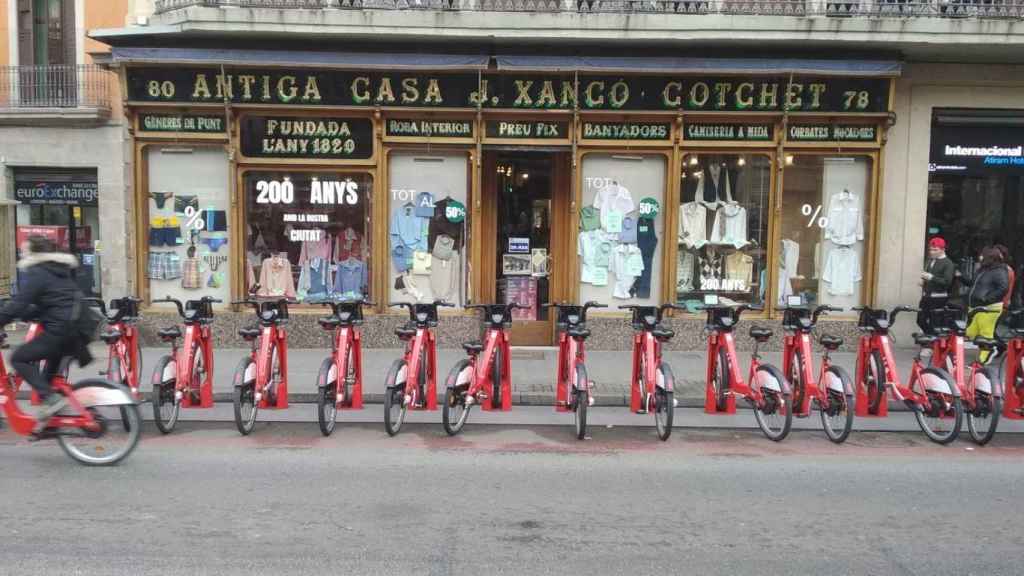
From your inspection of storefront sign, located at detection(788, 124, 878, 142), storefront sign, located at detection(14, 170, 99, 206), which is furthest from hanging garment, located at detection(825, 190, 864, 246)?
storefront sign, located at detection(14, 170, 99, 206)

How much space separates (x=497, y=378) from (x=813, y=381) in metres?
3.15

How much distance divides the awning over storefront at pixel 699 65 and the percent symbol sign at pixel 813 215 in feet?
6.73

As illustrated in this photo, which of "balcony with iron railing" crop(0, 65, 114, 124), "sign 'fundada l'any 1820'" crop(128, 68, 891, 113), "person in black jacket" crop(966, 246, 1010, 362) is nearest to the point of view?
"person in black jacket" crop(966, 246, 1010, 362)

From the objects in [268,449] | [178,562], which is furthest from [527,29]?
[178,562]

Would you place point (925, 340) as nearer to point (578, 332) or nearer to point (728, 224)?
point (578, 332)

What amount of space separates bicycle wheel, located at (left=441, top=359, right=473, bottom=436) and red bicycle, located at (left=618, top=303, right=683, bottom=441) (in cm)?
176

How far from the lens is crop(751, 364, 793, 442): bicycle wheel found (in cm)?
757

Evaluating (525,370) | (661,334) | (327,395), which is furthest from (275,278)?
(661,334)

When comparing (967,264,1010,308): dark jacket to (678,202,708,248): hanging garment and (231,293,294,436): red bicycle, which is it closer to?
(678,202,708,248): hanging garment

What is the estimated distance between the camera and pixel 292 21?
1145cm

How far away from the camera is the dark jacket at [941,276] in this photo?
38.4 ft

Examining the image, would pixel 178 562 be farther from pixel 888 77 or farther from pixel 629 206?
pixel 888 77

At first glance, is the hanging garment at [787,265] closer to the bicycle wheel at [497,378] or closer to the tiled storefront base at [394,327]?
the tiled storefront base at [394,327]

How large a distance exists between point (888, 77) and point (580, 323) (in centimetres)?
708
